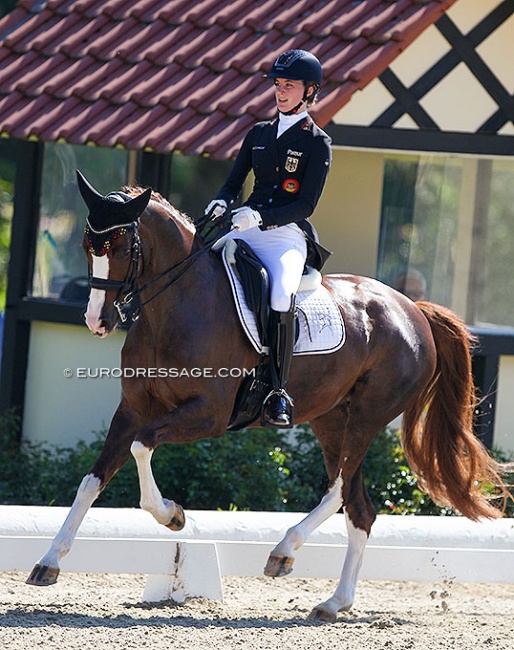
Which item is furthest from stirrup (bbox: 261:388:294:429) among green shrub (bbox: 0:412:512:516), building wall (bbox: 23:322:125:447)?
building wall (bbox: 23:322:125:447)

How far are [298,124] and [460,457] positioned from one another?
7.01 feet

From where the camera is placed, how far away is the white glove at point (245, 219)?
19.0ft

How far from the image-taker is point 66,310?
9508 millimetres

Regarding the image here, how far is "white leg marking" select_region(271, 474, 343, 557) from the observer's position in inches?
241

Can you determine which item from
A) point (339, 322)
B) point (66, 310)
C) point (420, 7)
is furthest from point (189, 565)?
point (420, 7)

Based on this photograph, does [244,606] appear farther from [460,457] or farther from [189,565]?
[460,457]

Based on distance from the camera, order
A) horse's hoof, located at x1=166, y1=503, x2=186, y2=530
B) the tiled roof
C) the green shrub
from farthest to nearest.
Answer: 1. the tiled roof
2. the green shrub
3. horse's hoof, located at x1=166, y1=503, x2=186, y2=530

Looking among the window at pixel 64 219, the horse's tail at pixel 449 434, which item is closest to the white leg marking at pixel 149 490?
the horse's tail at pixel 449 434

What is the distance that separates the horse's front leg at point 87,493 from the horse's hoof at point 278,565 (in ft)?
2.95

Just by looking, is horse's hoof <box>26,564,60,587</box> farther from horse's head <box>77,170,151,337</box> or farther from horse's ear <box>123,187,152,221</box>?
horse's ear <box>123,187,152,221</box>

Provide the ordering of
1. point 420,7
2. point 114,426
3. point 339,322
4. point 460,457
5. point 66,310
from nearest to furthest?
point 114,426, point 339,322, point 460,457, point 420,7, point 66,310

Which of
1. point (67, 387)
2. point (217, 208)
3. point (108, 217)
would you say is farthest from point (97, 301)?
point (67, 387)

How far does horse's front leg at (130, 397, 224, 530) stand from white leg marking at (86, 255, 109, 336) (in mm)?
524

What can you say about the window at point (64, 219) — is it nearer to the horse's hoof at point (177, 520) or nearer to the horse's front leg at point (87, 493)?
the horse's front leg at point (87, 493)
